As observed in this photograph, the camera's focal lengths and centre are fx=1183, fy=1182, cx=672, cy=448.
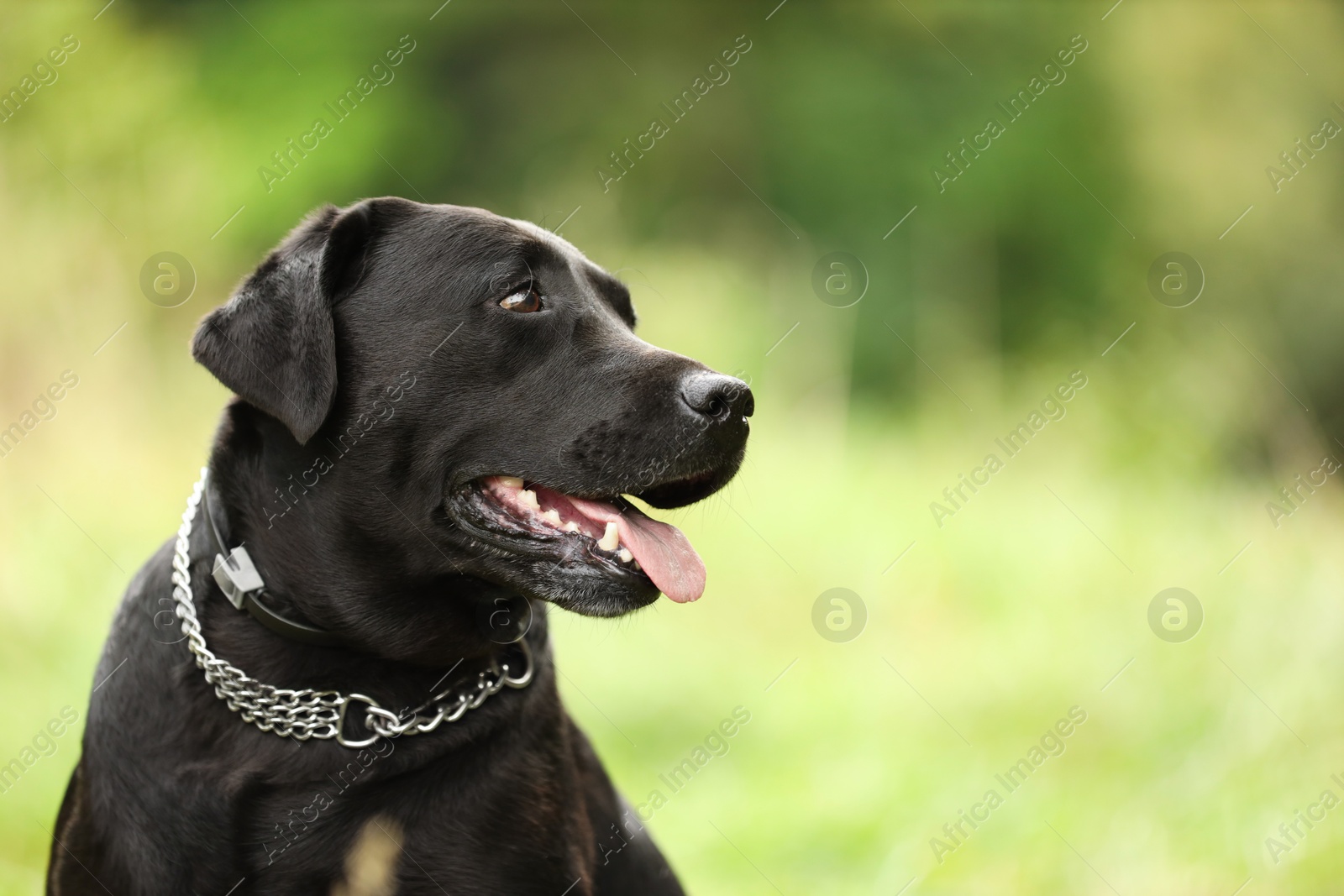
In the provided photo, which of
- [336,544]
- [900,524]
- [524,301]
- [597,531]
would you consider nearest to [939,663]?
[900,524]

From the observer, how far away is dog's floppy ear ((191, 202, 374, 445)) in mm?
2500

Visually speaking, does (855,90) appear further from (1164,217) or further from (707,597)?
(707,597)

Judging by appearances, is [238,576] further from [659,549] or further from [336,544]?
[659,549]

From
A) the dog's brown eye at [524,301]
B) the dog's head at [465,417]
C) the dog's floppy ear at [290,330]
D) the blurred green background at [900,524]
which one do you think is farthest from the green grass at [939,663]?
the dog's brown eye at [524,301]

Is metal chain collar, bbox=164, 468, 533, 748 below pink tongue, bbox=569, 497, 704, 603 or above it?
above

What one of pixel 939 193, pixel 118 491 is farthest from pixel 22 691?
pixel 939 193

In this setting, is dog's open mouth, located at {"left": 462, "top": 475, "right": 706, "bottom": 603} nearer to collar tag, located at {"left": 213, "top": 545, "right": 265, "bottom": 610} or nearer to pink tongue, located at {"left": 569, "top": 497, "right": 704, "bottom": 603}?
pink tongue, located at {"left": 569, "top": 497, "right": 704, "bottom": 603}

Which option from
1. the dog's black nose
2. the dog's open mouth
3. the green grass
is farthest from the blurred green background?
the dog's black nose

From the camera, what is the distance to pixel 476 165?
1756cm

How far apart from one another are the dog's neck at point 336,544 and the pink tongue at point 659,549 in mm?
363

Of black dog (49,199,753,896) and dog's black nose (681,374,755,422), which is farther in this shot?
dog's black nose (681,374,755,422)

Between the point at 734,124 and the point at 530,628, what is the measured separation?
52.0 ft

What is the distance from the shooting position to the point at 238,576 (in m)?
2.54

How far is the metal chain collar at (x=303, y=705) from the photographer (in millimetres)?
2477
